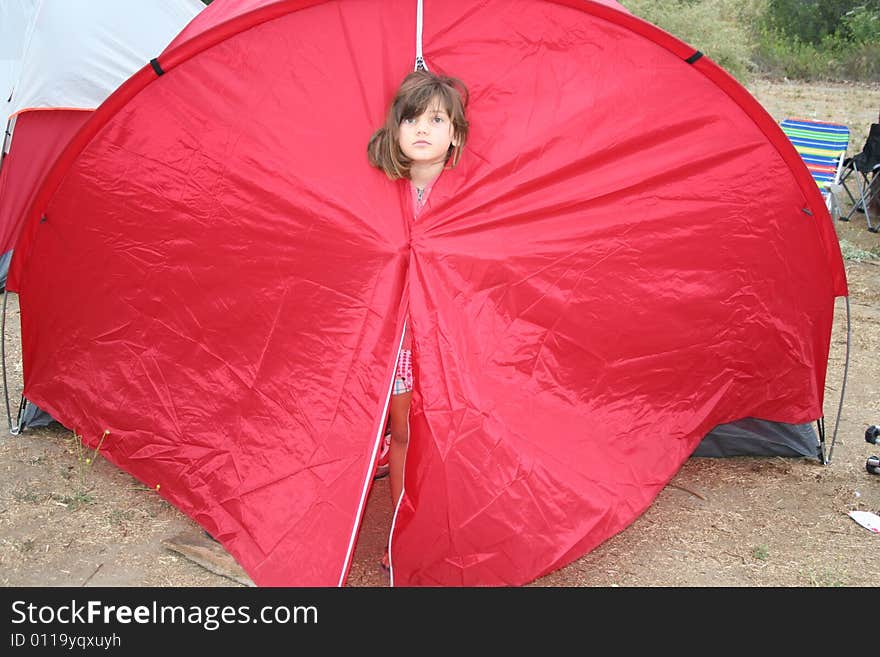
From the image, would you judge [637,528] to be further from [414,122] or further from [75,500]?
[75,500]

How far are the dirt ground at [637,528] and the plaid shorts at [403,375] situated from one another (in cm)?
61

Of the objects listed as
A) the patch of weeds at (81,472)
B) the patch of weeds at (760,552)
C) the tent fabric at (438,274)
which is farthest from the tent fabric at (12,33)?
the patch of weeds at (760,552)

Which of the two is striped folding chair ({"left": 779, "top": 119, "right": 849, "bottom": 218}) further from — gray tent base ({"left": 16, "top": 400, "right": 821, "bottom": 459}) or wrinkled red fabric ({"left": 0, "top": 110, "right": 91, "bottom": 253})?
wrinkled red fabric ({"left": 0, "top": 110, "right": 91, "bottom": 253})

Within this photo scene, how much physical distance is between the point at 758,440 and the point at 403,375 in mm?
1696

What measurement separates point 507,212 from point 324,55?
2.67 feet

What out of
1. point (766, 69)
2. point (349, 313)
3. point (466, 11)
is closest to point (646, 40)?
point (466, 11)

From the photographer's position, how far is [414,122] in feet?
10.5

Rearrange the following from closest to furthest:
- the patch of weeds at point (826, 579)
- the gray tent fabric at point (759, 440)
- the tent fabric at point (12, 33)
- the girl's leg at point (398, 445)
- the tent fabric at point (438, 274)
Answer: the tent fabric at point (438, 274) < the patch of weeds at point (826, 579) < the girl's leg at point (398, 445) < the gray tent fabric at point (759, 440) < the tent fabric at point (12, 33)

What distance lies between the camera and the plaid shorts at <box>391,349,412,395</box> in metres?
3.32

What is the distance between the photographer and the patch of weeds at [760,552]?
348 cm

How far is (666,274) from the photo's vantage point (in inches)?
139

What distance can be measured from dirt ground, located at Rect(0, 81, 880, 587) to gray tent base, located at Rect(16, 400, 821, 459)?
0.15ft

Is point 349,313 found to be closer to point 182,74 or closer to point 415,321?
point 415,321

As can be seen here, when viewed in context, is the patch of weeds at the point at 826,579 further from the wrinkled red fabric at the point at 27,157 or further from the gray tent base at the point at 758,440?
Result: the wrinkled red fabric at the point at 27,157
